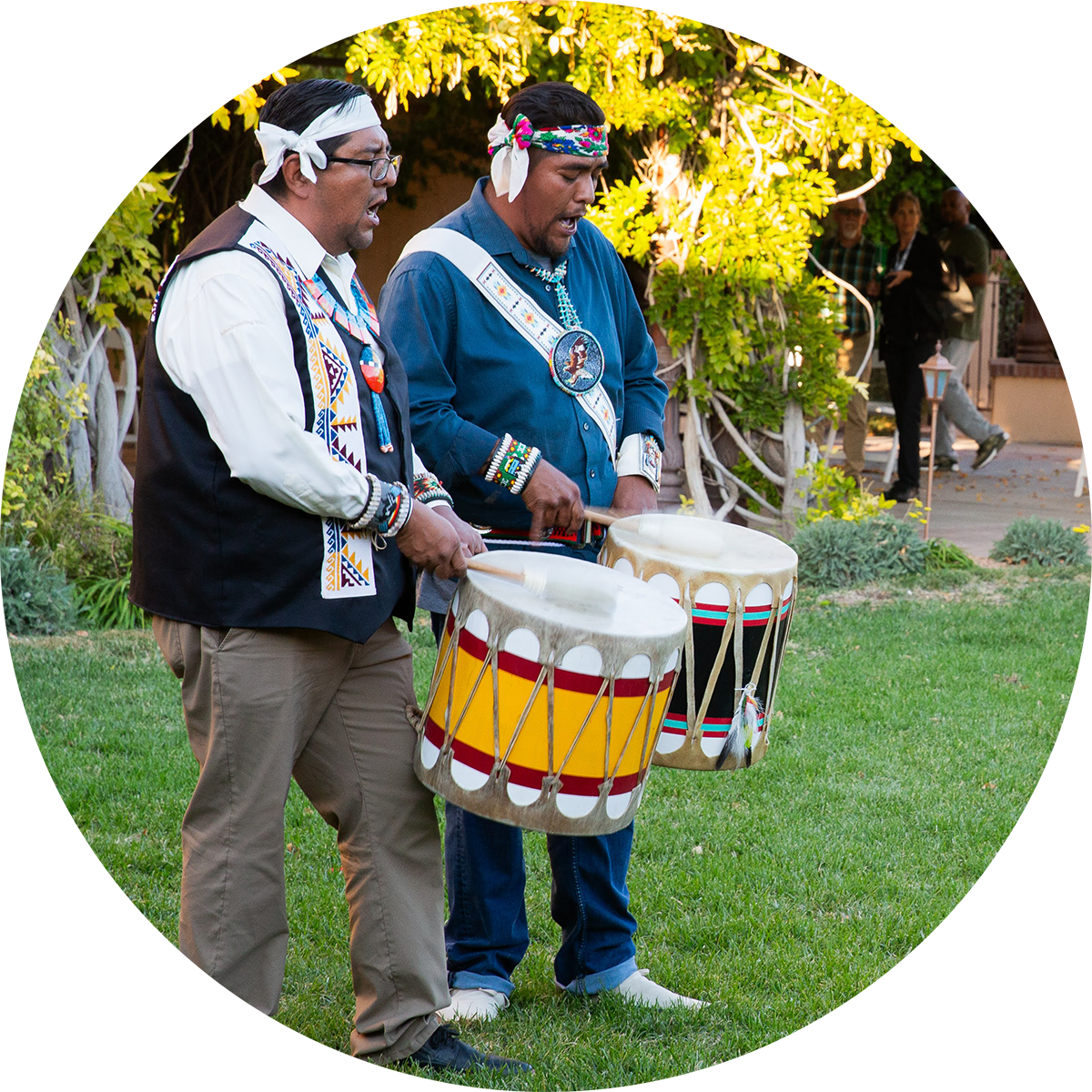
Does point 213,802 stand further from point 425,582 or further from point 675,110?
point 675,110

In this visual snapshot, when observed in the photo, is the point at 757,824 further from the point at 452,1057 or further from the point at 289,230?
the point at 289,230

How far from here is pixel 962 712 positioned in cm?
528

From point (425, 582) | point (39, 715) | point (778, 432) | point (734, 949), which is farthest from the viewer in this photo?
point (778, 432)

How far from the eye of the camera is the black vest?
2402 mm

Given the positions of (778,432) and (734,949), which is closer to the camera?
(734,949)

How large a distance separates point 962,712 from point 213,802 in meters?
3.60

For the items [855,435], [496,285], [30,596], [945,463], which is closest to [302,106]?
[496,285]

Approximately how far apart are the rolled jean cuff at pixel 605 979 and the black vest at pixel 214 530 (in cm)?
122

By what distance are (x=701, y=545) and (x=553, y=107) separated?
3.32 ft

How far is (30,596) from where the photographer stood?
6.14 meters

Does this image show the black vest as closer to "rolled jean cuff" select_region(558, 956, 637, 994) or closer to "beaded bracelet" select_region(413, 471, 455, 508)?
"beaded bracelet" select_region(413, 471, 455, 508)

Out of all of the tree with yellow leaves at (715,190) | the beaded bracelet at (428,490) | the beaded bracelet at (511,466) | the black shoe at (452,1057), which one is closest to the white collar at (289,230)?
the beaded bracelet at (428,490)

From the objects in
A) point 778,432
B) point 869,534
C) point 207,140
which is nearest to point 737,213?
point 778,432

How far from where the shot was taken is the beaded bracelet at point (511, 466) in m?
2.96
